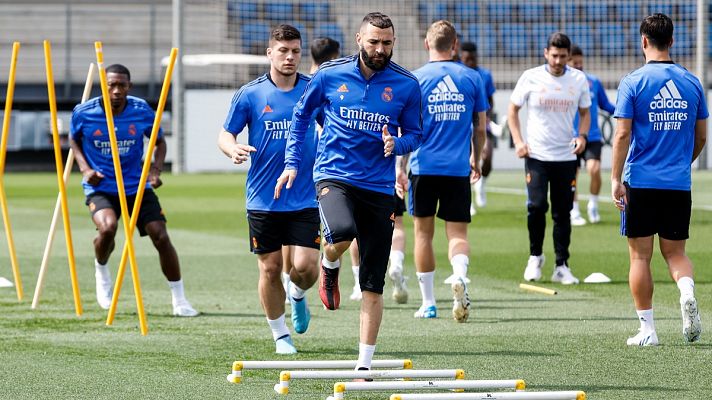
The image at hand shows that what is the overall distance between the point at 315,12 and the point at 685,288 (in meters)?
31.9

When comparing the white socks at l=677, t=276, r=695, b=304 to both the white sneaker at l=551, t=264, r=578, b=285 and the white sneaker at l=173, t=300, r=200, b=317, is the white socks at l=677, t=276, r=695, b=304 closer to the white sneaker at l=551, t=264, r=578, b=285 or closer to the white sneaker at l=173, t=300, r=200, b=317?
the white sneaker at l=173, t=300, r=200, b=317

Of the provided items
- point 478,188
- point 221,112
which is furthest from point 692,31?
point 478,188

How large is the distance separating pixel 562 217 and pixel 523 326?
10.8ft

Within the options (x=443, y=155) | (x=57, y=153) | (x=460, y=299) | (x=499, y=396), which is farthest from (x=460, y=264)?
(x=499, y=396)

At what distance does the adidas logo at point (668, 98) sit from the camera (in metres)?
8.52

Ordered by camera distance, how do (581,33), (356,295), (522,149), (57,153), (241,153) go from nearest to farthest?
1. (241,153)
2. (57,153)
3. (356,295)
4. (522,149)
5. (581,33)

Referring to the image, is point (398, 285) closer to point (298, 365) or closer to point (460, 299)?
point (460, 299)

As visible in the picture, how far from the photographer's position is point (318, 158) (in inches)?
297

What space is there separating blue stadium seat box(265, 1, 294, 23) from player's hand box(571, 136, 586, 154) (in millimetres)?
27463

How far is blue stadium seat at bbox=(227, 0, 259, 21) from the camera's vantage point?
1565 inches

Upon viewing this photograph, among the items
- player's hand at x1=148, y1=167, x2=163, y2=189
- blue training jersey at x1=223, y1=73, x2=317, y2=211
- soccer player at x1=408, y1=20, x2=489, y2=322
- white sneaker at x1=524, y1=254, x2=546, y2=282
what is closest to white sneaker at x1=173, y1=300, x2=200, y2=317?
player's hand at x1=148, y1=167, x2=163, y2=189

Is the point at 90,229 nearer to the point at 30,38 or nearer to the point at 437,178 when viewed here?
the point at 437,178

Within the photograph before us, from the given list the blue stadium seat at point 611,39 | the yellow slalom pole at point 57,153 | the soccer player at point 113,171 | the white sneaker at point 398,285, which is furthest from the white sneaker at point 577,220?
the blue stadium seat at point 611,39

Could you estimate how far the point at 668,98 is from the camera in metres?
8.55
